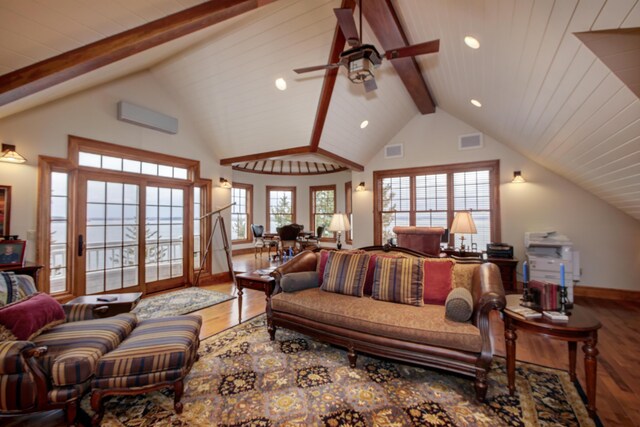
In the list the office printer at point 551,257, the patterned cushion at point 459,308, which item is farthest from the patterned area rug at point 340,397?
the office printer at point 551,257

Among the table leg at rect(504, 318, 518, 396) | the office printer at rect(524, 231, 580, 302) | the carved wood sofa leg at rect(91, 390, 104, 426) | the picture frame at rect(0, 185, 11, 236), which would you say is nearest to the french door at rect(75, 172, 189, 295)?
the picture frame at rect(0, 185, 11, 236)

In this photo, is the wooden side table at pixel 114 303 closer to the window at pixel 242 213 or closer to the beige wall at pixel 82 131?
the beige wall at pixel 82 131

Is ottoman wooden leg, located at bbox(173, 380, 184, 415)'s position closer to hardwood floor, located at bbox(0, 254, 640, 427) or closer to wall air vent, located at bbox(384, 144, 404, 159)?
hardwood floor, located at bbox(0, 254, 640, 427)

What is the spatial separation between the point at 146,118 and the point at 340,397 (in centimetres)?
493

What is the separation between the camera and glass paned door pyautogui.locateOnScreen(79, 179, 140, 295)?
4.10 m

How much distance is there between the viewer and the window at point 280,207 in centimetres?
1038

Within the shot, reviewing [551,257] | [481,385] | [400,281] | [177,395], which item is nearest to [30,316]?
[177,395]

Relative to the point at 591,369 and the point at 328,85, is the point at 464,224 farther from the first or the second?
the point at 328,85

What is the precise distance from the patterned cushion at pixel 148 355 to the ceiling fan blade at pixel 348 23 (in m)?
2.94

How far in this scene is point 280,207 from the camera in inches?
412

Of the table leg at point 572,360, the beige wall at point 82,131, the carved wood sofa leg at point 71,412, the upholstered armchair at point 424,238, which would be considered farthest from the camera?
the upholstered armchair at point 424,238

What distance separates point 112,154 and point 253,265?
14.4 ft

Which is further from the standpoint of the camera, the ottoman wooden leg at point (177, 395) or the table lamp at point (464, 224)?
the table lamp at point (464, 224)

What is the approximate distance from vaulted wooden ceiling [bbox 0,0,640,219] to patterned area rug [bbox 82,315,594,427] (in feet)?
7.31
